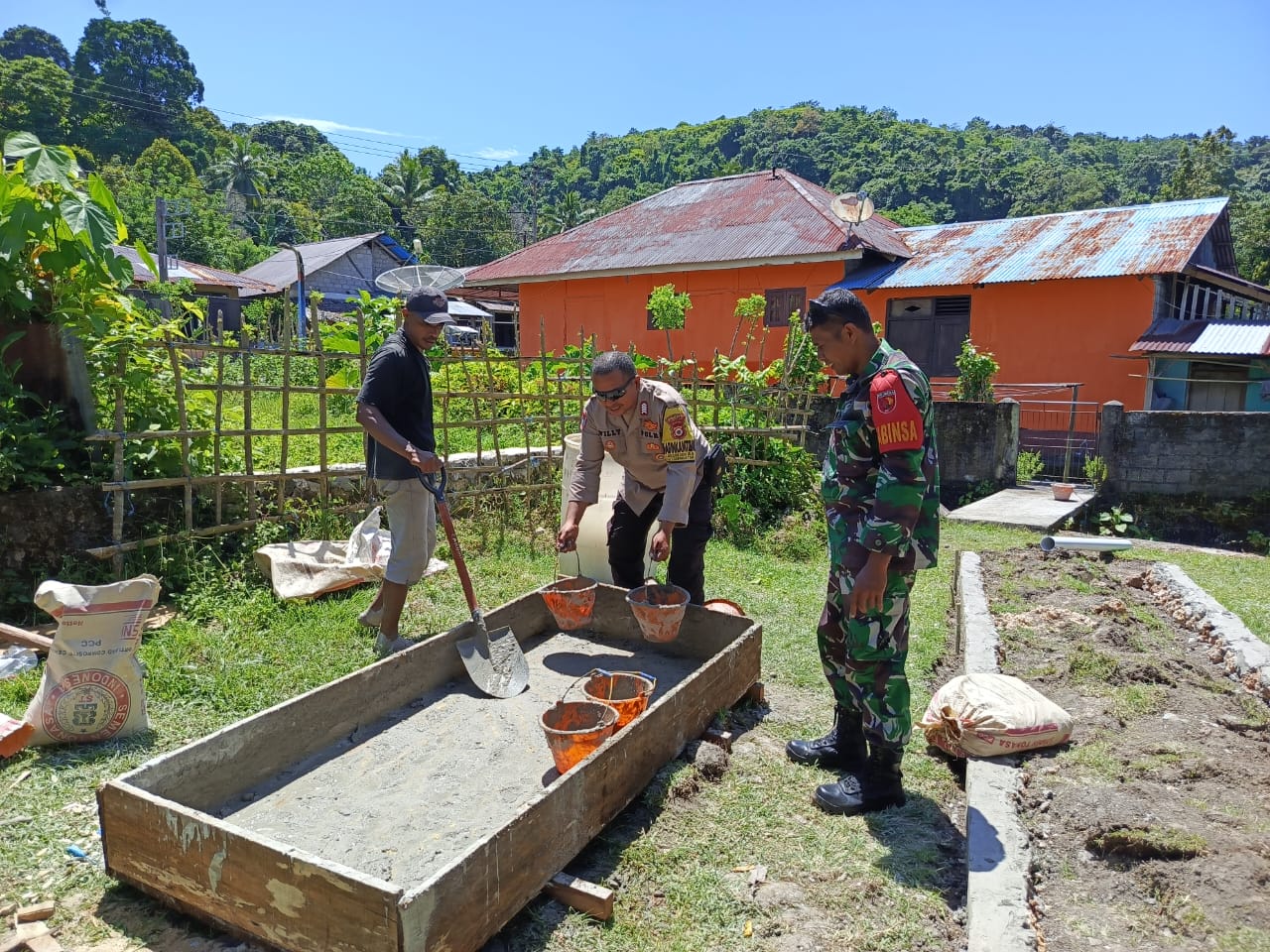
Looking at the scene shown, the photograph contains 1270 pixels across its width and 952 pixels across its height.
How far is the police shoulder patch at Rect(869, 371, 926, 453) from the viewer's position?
2709 millimetres

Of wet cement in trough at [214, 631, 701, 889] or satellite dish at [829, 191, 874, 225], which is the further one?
satellite dish at [829, 191, 874, 225]

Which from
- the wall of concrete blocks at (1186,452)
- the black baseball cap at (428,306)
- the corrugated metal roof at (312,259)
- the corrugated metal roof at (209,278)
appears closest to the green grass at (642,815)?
the black baseball cap at (428,306)

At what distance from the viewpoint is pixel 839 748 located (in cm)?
337

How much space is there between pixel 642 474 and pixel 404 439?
117 cm

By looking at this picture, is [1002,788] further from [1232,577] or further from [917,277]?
[917,277]

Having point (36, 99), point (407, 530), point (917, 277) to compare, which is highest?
point (36, 99)

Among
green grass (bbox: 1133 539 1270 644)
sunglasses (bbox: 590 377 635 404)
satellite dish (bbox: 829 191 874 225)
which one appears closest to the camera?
sunglasses (bbox: 590 377 635 404)

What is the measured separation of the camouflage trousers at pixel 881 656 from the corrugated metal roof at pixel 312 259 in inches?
1192

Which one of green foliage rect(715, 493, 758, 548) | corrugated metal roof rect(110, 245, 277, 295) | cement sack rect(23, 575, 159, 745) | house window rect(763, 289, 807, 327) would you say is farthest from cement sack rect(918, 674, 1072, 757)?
corrugated metal roof rect(110, 245, 277, 295)

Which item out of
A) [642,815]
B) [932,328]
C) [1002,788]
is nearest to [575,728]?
[642,815]

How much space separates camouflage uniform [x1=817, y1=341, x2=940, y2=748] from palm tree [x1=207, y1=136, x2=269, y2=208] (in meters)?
58.5

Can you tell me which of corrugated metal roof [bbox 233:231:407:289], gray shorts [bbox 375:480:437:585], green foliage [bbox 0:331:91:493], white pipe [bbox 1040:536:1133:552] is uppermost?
corrugated metal roof [bbox 233:231:407:289]

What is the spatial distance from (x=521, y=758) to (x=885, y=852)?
4.48ft

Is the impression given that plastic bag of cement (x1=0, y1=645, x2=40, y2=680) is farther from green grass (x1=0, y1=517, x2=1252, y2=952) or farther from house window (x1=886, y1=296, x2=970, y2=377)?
house window (x1=886, y1=296, x2=970, y2=377)
